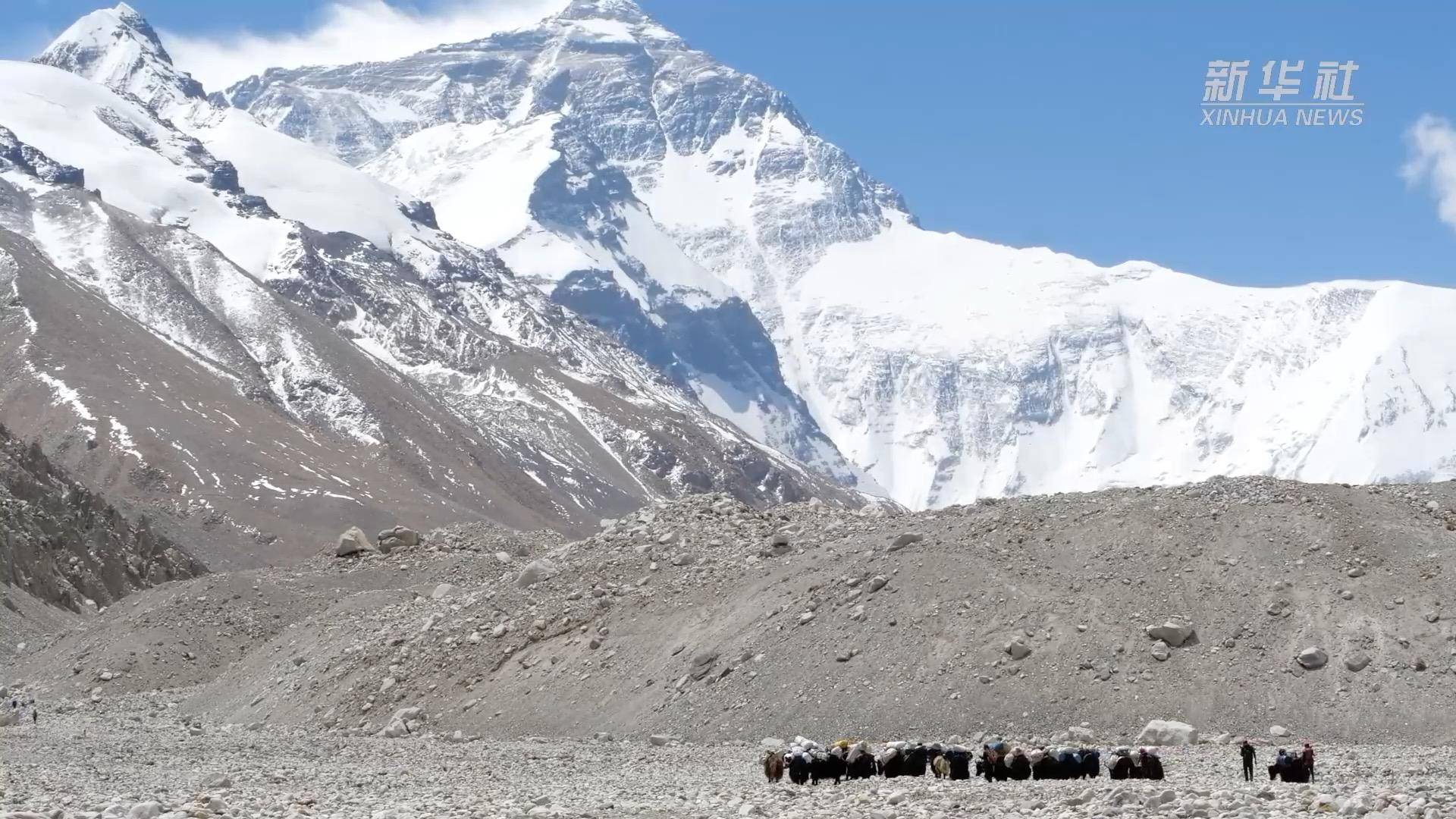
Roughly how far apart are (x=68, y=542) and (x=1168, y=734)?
93457mm

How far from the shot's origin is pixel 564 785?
37188 millimetres

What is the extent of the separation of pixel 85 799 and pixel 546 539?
47.2 meters

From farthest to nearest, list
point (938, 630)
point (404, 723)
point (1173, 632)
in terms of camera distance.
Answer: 1. point (404, 723)
2. point (938, 630)
3. point (1173, 632)

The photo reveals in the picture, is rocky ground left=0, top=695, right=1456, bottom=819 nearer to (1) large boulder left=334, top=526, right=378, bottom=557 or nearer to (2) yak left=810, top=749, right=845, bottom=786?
(2) yak left=810, top=749, right=845, bottom=786

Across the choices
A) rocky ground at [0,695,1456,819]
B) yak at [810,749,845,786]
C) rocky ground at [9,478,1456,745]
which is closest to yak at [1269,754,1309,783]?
rocky ground at [0,695,1456,819]

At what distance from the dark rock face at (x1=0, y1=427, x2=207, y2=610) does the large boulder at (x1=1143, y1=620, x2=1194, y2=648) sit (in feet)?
241

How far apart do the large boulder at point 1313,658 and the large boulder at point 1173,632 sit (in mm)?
2658

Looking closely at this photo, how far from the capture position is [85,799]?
1266 inches

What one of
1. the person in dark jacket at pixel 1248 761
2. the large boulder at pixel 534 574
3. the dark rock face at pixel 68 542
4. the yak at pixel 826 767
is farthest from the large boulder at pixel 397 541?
the person in dark jacket at pixel 1248 761

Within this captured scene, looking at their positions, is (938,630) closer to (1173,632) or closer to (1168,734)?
(1173,632)

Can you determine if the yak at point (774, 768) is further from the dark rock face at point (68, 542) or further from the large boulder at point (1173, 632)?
the dark rock face at point (68, 542)

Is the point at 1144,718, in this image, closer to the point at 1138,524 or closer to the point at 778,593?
the point at 1138,524

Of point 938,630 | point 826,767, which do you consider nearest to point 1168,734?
point 938,630

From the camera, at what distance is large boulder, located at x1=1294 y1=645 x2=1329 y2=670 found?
43.3 metres
